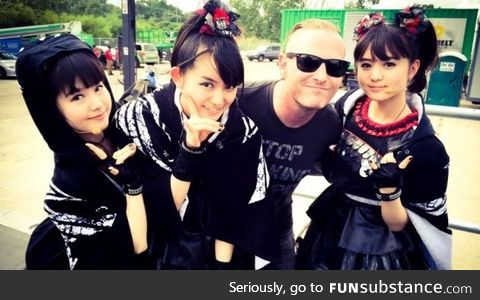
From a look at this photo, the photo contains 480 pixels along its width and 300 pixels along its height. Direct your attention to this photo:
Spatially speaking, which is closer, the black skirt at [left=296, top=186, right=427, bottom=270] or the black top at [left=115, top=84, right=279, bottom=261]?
the black top at [left=115, top=84, right=279, bottom=261]

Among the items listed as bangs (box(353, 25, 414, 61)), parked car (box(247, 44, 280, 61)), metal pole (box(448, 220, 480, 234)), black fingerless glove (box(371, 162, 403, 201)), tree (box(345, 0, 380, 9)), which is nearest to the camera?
black fingerless glove (box(371, 162, 403, 201))

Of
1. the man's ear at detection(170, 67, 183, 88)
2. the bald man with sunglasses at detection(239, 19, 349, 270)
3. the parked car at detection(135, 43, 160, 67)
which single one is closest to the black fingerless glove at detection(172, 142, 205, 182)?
the man's ear at detection(170, 67, 183, 88)

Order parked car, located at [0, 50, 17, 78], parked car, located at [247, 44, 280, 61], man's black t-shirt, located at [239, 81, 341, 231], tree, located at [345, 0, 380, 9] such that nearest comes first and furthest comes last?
man's black t-shirt, located at [239, 81, 341, 231], parked car, located at [0, 50, 17, 78], tree, located at [345, 0, 380, 9], parked car, located at [247, 44, 280, 61]

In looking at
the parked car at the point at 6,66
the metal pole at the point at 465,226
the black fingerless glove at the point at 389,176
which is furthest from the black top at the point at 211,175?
the parked car at the point at 6,66

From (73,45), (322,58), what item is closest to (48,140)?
(73,45)

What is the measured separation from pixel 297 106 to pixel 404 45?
0.52 meters

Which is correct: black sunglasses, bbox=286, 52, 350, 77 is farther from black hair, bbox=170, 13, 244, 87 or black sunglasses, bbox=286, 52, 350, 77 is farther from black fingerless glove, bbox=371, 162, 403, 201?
black fingerless glove, bbox=371, 162, 403, 201

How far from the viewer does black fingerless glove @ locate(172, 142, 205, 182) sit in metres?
1.29

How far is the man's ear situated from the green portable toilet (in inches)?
453

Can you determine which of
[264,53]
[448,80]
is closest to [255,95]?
[448,80]

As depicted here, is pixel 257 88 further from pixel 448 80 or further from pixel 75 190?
pixel 448 80

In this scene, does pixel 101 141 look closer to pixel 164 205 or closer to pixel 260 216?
pixel 164 205

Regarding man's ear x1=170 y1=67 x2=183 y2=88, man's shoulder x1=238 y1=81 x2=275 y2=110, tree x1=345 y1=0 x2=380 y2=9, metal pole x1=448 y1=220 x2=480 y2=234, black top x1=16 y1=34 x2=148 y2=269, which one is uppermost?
tree x1=345 y1=0 x2=380 y2=9

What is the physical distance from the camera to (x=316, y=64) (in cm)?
154
